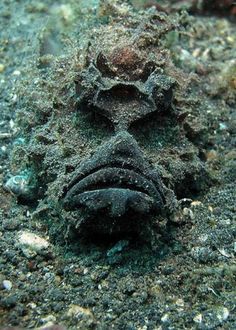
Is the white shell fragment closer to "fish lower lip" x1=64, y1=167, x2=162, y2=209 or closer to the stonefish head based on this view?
the stonefish head

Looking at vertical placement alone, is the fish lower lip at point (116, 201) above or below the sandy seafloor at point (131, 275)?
above

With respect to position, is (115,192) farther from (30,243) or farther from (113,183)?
(30,243)

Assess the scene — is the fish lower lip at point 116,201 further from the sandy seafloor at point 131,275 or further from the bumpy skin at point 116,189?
the sandy seafloor at point 131,275

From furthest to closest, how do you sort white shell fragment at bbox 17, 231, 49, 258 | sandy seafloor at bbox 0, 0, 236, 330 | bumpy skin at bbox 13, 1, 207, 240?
1. white shell fragment at bbox 17, 231, 49, 258
2. bumpy skin at bbox 13, 1, 207, 240
3. sandy seafloor at bbox 0, 0, 236, 330

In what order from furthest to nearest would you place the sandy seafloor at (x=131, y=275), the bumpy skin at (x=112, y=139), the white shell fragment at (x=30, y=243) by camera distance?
1. the white shell fragment at (x=30, y=243)
2. the bumpy skin at (x=112, y=139)
3. the sandy seafloor at (x=131, y=275)

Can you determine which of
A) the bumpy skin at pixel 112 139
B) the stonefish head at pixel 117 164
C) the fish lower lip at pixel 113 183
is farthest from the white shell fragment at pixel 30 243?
the fish lower lip at pixel 113 183

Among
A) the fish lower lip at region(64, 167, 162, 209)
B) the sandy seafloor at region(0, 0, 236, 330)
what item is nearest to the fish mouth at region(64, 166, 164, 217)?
the fish lower lip at region(64, 167, 162, 209)

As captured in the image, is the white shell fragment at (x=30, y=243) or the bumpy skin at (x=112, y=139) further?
the white shell fragment at (x=30, y=243)

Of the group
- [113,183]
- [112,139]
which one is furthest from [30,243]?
[112,139]
